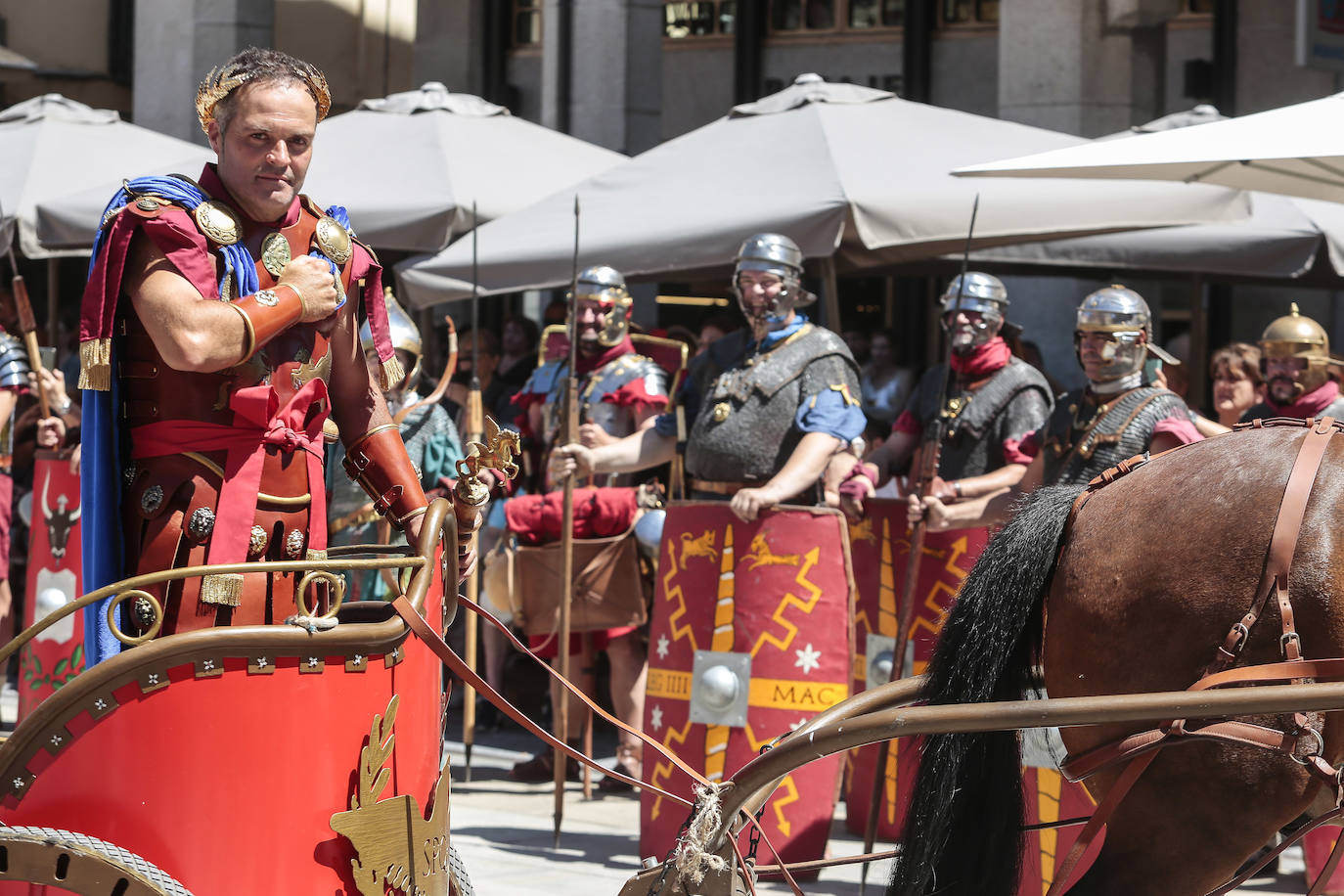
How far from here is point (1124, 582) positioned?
3291 mm

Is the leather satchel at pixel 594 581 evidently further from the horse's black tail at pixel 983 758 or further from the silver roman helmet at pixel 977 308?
the horse's black tail at pixel 983 758

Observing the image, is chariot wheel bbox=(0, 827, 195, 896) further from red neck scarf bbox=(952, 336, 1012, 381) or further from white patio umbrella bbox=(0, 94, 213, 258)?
white patio umbrella bbox=(0, 94, 213, 258)

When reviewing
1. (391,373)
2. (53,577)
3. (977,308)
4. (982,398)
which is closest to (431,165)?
(53,577)

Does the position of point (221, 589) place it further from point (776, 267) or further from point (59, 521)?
point (59, 521)

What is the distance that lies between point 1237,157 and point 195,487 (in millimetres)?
3241

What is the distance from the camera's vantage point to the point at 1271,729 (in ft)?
10.0

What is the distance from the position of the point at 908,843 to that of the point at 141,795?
1475mm

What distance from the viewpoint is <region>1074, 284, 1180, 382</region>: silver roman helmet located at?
5.50 m

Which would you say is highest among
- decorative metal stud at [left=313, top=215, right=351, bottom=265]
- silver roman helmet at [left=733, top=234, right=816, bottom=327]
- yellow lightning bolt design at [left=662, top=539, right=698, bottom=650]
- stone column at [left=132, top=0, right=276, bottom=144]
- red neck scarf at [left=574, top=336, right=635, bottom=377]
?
stone column at [left=132, top=0, right=276, bottom=144]

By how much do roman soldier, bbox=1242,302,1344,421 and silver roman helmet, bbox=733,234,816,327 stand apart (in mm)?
1805

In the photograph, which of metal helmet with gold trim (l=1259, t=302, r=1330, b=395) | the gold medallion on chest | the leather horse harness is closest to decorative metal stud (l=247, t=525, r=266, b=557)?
the gold medallion on chest

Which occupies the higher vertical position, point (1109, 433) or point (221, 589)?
point (1109, 433)

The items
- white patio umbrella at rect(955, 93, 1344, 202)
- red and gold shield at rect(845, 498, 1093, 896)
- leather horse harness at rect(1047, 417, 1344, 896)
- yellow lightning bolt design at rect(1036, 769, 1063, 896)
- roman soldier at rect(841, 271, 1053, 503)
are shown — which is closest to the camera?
leather horse harness at rect(1047, 417, 1344, 896)

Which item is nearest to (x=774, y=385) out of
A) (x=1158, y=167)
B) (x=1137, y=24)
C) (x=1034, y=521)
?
(x=1158, y=167)
